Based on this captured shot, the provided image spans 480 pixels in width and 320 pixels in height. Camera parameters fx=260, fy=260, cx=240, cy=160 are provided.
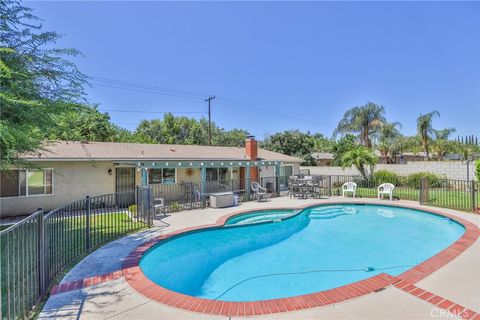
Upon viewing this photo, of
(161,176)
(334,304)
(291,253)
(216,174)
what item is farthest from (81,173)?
(334,304)

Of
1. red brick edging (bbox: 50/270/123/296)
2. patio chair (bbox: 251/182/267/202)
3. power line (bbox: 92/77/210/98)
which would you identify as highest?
power line (bbox: 92/77/210/98)

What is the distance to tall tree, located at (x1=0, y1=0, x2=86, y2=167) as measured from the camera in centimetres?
563

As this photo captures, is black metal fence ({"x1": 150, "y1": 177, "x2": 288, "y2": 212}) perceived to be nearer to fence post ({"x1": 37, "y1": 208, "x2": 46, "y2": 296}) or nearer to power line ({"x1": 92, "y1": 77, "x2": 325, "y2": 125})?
fence post ({"x1": 37, "y1": 208, "x2": 46, "y2": 296})

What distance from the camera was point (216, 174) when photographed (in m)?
19.9

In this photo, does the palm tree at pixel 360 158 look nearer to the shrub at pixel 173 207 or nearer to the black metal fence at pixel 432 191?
the black metal fence at pixel 432 191

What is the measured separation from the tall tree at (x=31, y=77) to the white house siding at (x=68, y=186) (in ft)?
22.7

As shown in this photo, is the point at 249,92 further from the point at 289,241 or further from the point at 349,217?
the point at 289,241

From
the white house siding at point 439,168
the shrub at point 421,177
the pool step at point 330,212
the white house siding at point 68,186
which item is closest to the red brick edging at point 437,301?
the pool step at point 330,212

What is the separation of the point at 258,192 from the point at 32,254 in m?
12.9

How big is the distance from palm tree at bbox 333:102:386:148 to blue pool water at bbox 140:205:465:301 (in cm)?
1931

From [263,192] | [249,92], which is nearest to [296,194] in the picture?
[263,192]

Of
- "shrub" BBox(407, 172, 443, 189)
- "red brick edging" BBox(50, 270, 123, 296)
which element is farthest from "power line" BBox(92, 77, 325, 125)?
"red brick edging" BBox(50, 270, 123, 296)

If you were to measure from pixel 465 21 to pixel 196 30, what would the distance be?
13184 mm

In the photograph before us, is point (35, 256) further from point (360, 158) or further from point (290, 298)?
point (360, 158)
